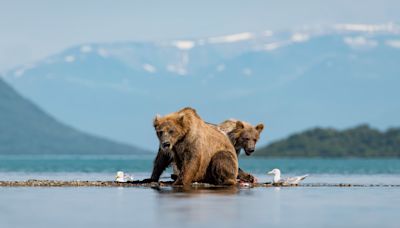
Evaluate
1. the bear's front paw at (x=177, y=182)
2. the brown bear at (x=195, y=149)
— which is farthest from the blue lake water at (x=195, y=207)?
the brown bear at (x=195, y=149)

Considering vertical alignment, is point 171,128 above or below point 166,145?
above

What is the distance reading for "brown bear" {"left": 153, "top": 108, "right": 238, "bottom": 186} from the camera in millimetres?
28953

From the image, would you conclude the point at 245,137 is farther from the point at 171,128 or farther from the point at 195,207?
the point at 195,207

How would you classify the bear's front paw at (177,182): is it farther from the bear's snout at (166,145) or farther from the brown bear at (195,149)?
the bear's snout at (166,145)

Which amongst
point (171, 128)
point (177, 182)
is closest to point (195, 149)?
point (171, 128)

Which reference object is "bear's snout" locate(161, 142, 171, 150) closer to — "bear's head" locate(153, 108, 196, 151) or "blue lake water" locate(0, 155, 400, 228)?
"bear's head" locate(153, 108, 196, 151)

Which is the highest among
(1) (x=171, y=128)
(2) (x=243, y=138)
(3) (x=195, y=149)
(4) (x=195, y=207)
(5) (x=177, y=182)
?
(2) (x=243, y=138)

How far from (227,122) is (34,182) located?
6036 millimetres

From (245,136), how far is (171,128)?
383cm

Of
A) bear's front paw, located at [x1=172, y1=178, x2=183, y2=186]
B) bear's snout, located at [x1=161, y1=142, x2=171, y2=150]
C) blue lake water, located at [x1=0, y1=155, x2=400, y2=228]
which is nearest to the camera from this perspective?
blue lake water, located at [x1=0, y1=155, x2=400, y2=228]

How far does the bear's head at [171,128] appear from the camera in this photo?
94.4ft

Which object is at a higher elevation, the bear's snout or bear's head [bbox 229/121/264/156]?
bear's head [bbox 229/121/264/156]

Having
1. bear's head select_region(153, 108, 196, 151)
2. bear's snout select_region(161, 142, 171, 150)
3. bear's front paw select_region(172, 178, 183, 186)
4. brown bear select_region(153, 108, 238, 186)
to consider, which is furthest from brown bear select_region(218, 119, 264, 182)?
bear's snout select_region(161, 142, 171, 150)

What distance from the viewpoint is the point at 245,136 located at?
32.1 meters
